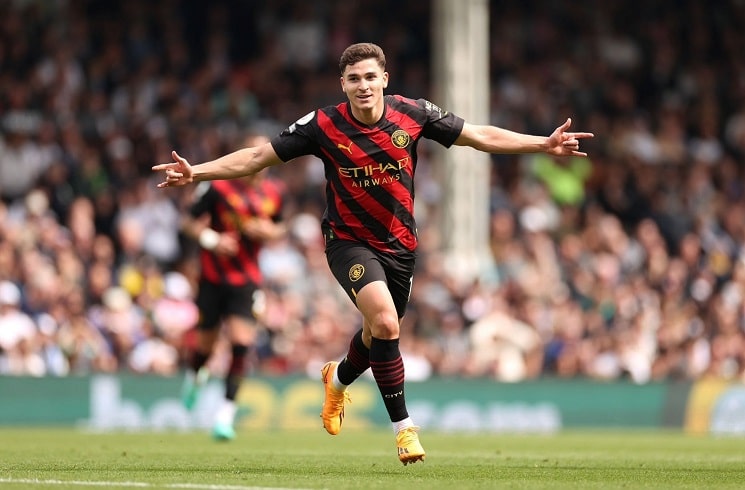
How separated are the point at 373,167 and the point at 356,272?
27.5 inches

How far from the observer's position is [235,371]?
13.6 metres

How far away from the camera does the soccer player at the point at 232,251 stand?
13672mm

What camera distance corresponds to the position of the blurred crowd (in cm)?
1839

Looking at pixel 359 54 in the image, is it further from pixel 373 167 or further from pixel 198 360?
pixel 198 360

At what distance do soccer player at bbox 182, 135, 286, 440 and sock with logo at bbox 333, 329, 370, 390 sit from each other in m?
3.46

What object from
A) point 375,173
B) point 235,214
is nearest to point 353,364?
point 375,173

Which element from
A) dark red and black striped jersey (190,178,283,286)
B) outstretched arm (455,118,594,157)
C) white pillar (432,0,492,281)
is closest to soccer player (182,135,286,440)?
dark red and black striped jersey (190,178,283,286)

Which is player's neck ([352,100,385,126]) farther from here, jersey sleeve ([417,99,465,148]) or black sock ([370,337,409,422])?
black sock ([370,337,409,422])

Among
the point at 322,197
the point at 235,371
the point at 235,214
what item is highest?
the point at 322,197

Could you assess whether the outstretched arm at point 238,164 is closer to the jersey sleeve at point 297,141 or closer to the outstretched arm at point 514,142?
the jersey sleeve at point 297,141

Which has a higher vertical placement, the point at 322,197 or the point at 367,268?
the point at 322,197

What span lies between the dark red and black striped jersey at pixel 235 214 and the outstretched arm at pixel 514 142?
14.5ft

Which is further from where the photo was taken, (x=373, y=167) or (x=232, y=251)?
(x=232, y=251)

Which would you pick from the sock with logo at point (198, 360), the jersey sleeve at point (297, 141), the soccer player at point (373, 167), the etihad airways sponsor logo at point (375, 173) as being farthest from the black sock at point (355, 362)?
the sock with logo at point (198, 360)
